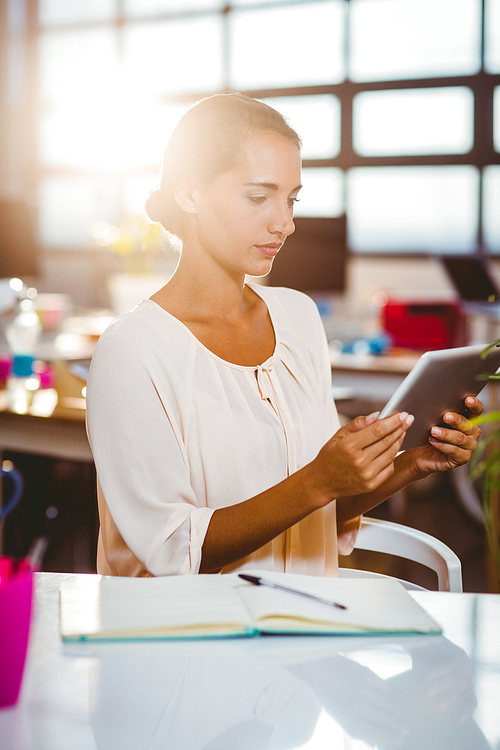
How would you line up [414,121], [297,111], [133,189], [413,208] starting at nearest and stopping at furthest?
[414,121]
[413,208]
[297,111]
[133,189]

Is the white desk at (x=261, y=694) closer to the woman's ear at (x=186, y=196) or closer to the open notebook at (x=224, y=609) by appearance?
the open notebook at (x=224, y=609)

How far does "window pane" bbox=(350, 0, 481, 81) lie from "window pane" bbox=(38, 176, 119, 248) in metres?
2.23

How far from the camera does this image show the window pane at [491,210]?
4582 millimetres

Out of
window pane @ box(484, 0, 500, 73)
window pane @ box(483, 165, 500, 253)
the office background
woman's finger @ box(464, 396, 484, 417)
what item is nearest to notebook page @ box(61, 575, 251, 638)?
woman's finger @ box(464, 396, 484, 417)

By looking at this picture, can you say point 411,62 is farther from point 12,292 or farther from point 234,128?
point 234,128

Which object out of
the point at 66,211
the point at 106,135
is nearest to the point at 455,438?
the point at 106,135

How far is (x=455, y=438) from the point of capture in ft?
3.63

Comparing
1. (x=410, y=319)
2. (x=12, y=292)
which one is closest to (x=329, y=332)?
(x=410, y=319)

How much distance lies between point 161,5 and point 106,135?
3.25ft

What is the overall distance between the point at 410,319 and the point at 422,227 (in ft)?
5.61

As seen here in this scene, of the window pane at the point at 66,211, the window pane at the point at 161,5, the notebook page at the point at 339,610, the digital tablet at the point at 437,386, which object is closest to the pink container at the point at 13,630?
the notebook page at the point at 339,610

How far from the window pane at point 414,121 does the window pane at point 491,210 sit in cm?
23

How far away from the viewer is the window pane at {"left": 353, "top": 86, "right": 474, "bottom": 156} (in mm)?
4602

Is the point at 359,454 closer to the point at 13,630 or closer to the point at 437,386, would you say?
the point at 437,386
